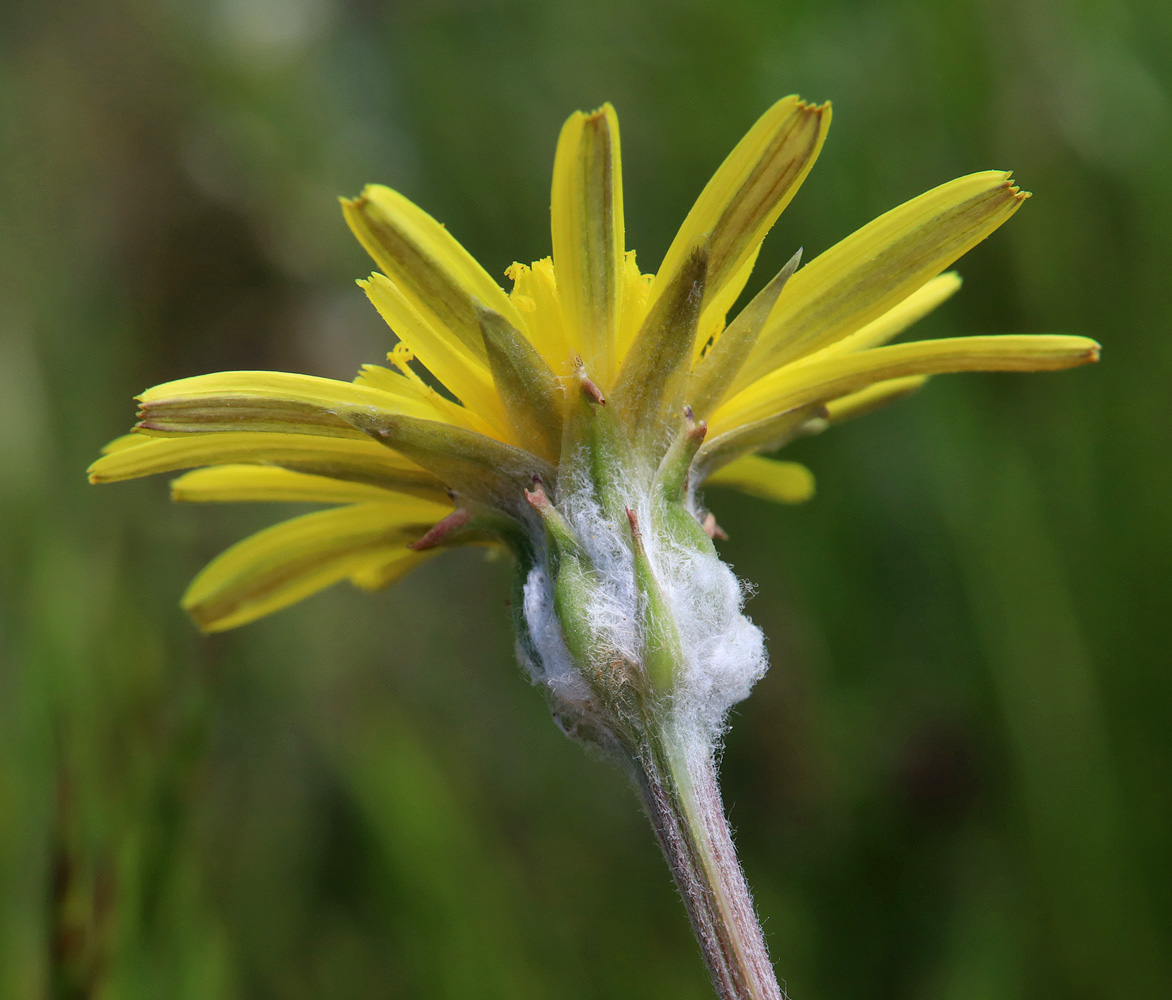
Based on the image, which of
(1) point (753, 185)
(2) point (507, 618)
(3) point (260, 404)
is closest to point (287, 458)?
(3) point (260, 404)

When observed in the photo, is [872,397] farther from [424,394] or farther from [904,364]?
[424,394]

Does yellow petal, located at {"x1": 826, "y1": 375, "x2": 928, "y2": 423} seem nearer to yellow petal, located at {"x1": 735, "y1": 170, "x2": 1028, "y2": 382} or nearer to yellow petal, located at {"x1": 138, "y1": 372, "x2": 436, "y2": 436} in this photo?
yellow petal, located at {"x1": 735, "y1": 170, "x2": 1028, "y2": 382}

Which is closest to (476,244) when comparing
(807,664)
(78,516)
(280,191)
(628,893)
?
(280,191)

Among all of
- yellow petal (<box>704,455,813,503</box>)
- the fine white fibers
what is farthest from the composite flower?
yellow petal (<box>704,455,813,503</box>)

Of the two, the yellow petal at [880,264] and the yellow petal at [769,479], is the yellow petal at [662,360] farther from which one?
the yellow petal at [769,479]

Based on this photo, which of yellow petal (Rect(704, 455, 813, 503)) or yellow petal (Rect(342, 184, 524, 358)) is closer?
yellow petal (Rect(342, 184, 524, 358))

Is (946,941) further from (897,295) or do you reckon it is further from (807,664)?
(897,295)

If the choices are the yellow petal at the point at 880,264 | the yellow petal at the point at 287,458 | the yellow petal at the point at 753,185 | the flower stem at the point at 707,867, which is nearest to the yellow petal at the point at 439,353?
the yellow petal at the point at 287,458
